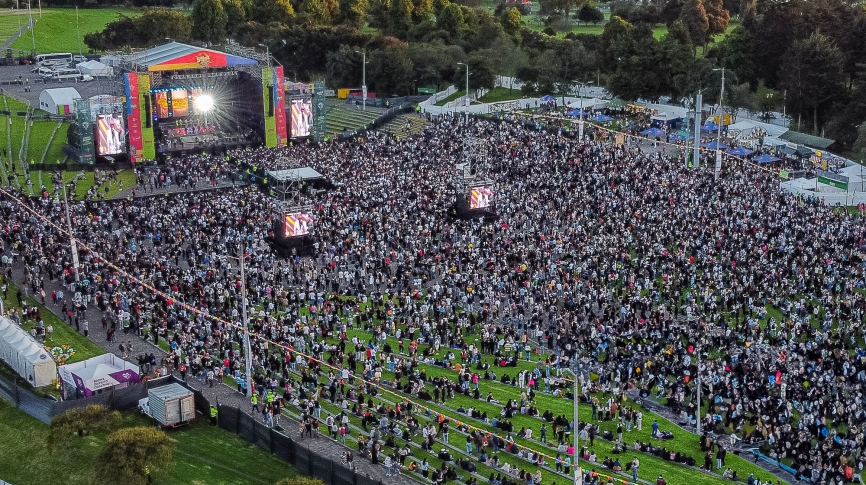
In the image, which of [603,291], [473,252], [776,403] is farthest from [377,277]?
[776,403]

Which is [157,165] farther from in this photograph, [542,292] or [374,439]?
[374,439]

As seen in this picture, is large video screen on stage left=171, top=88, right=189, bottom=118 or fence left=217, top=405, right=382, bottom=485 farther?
large video screen on stage left=171, top=88, right=189, bottom=118

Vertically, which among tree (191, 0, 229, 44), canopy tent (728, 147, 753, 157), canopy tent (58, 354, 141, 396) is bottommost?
canopy tent (58, 354, 141, 396)

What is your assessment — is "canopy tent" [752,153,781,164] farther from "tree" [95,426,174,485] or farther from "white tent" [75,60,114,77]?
"white tent" [75,60,114,77]

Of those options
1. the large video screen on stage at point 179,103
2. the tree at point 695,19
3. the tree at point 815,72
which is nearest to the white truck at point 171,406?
the large video screen on stage at point 179,103

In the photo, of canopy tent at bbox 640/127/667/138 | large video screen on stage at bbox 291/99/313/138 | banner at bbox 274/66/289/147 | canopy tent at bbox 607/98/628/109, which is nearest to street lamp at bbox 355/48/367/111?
large video screen on stage at bbox 291/99/313/138

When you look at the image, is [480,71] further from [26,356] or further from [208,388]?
[26,356]

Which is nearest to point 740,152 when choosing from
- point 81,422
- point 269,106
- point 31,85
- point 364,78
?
point 269,106
